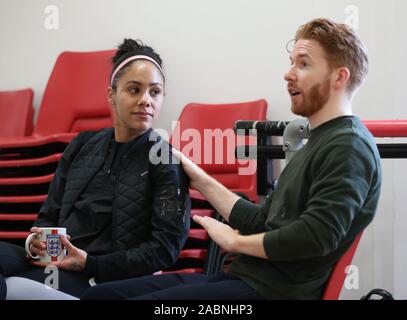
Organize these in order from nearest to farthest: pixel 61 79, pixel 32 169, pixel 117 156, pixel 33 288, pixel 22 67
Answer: pixel 33 288 < pixel 117 156 < pixel 32 169 < pixel 61 79 < pixel 22 67

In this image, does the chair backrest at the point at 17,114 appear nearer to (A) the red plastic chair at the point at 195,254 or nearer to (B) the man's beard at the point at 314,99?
(A) the red plastic chair at the point at 195,254

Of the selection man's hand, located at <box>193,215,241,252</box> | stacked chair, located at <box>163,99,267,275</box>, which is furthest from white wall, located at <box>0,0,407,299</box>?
man's hand, located at <box>193,215,241,252</box>

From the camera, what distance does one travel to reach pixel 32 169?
2629mm

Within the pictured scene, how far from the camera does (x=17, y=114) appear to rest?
3367 millimetres

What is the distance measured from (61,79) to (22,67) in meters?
0.55

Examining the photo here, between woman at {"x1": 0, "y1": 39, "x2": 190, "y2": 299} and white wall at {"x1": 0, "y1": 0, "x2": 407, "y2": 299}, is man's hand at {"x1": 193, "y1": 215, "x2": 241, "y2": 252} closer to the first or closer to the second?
woman at {"x1": 0, "y1": 39, "x2": 190, "y2": 299}

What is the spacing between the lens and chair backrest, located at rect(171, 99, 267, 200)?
8.61 ft

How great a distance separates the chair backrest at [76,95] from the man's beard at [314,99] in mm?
2076

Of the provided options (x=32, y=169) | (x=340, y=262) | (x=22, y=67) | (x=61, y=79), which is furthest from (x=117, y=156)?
(x=22, y=67)

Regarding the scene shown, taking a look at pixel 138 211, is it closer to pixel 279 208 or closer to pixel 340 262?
pixel 279 208

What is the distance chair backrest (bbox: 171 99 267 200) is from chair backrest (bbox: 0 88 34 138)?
1054mm

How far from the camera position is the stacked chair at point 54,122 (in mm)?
2607

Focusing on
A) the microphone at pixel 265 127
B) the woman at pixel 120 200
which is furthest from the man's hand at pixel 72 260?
the microphone at pixel 265 127

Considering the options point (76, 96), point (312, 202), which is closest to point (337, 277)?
point (312, 202)
